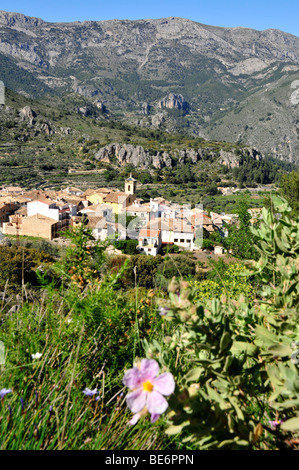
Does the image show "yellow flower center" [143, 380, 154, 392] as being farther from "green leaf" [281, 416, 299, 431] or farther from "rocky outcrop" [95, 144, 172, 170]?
"rocky outcrop" [95, 144, 172, 170]

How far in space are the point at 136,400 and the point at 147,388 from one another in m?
0.03

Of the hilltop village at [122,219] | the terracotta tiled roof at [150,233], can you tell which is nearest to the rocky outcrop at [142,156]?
the hilltop village at [122,219]

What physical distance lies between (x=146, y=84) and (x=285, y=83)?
62.2 m

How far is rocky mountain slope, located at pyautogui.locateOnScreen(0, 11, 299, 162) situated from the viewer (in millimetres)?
108938

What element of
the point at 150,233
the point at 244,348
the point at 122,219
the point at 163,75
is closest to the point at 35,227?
the point at 122,219

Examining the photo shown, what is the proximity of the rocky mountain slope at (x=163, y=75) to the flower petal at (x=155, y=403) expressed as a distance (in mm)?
99095

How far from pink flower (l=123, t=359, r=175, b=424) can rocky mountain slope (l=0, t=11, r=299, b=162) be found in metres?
99.1

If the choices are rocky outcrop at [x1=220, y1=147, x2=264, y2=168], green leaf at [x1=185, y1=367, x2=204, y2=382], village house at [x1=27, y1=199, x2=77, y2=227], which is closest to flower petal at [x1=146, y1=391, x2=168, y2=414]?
green leaf at [x1=185, y1=367, x2=204, y2=382]

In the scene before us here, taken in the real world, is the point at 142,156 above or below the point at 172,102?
below

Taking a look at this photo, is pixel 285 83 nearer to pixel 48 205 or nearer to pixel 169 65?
pixel 169 65

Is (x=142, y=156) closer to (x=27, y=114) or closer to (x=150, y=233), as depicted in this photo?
(x=27, y=114)

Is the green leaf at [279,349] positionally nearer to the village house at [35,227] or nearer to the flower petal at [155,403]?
the flower petal at [155,403]

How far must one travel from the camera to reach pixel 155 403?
68 centimetres
